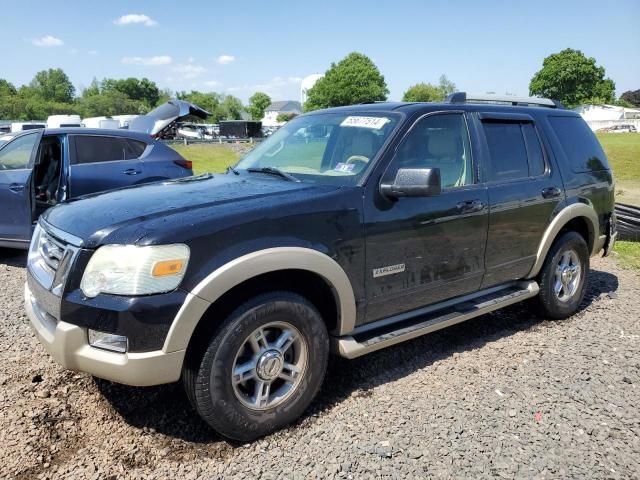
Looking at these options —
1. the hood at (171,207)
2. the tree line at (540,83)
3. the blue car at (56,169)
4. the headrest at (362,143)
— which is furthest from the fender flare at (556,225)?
the tree line at (540,83)

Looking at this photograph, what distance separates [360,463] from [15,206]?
5585 millimetres

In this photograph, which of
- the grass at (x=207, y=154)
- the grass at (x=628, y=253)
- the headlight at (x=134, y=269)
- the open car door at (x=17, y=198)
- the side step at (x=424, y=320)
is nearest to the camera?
the headlight at (x=134, y=269)

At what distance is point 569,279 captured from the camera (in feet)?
16.1

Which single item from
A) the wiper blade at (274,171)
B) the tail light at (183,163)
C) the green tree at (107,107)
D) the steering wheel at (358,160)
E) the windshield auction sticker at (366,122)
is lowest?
the tail light at (183,163)

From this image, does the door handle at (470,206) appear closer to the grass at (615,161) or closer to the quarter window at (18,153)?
the quarter window at (18,153)

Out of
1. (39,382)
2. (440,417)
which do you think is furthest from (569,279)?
(39,382)

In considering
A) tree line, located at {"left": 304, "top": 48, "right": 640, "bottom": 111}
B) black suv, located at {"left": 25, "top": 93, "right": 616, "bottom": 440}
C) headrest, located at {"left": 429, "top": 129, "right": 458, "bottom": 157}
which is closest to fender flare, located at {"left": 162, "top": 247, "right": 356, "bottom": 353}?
black suv, located at {"left": 25, "top": 93, "right": 616, "bottom": 440}

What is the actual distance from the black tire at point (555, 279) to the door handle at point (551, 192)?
18.4 inches

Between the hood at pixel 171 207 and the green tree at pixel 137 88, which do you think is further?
the green tree at pixel 137 88

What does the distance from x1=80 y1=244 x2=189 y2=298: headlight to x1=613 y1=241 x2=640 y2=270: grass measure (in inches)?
254

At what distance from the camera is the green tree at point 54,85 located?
11794 centimetres

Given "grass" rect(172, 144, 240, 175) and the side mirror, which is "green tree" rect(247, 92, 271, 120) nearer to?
"grass" rect(172, 144, 240, 175)

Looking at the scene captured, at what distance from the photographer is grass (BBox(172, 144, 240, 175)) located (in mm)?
26766

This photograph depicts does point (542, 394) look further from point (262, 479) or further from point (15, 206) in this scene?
point (15, 206)
